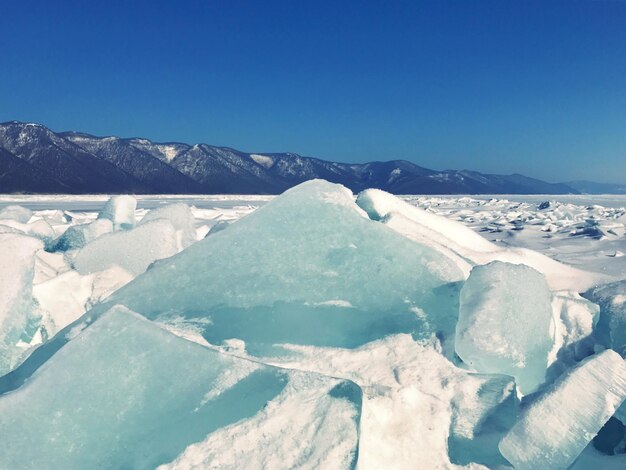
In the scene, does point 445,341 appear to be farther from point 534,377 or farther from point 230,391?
point 230,391

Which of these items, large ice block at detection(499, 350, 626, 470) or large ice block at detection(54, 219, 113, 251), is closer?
large ice block at detection(499, 350, 626, 470)

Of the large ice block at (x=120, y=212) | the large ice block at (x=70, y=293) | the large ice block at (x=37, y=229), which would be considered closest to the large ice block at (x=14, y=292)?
the large ice block at (x=70, y=293)

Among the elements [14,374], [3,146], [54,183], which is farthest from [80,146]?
[14,374]

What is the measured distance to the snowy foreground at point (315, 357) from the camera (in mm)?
1188

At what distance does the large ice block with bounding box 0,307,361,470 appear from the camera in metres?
1.17

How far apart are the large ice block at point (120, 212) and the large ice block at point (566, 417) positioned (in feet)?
10.6

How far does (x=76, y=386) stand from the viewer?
1314mm

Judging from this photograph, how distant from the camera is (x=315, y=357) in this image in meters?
1.48

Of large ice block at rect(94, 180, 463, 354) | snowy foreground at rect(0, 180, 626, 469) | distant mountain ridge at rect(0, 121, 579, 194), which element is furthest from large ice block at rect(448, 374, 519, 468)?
distant mountain ridge at rect(0, 121, 579, 194)

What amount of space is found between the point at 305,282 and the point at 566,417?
3.06 ft

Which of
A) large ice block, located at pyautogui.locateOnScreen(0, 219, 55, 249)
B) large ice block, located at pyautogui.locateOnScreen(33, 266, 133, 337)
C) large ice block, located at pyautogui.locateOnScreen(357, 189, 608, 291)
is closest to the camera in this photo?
large ice block, located at pyautogui.locateOnScreen(33, 266, 133, 337)

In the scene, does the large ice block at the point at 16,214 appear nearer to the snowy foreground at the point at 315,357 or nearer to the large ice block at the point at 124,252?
the large ice block at the point at 124,252

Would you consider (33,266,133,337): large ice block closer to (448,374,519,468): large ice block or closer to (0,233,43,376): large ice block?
(0,233,43,376): large ice block

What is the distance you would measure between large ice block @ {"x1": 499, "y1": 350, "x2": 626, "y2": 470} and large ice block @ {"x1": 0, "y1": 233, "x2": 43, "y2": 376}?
1635 millimetres
